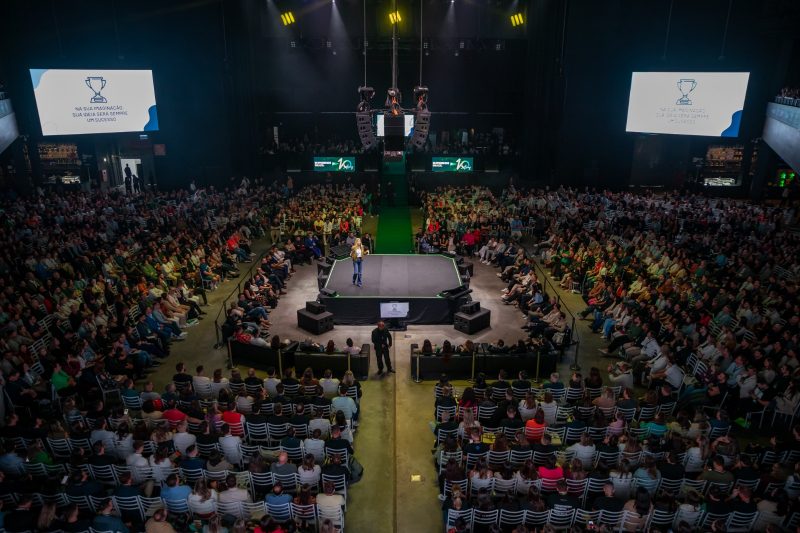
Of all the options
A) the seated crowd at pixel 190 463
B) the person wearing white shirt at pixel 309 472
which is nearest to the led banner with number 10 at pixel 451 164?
the seated crowd at pixel 190 463

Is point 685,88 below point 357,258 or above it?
above

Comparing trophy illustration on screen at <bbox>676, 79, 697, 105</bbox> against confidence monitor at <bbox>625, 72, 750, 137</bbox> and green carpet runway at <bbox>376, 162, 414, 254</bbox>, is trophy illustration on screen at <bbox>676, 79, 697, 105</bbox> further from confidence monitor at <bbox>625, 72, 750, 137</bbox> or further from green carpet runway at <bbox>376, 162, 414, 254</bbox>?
green carpet runway at <bbox>376, 162, 414, 254</bbox>

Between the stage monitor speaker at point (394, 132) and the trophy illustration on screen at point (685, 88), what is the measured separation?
18.3 meters

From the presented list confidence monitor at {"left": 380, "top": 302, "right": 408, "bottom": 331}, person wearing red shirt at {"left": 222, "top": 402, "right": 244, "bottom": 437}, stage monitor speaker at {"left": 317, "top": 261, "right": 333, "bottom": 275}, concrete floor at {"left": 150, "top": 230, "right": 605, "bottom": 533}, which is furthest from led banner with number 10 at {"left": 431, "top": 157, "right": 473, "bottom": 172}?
person wearing red shirt at {"left": 222, "top": 402, "right": 244, "bottom": 437}

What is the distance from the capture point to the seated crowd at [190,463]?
7.26 m

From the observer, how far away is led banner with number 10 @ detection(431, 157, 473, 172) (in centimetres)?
3178

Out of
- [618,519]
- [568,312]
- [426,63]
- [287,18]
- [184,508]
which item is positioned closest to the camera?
[618,519]

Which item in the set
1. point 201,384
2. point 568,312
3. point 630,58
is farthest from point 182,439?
point 630,58

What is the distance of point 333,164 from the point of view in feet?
104

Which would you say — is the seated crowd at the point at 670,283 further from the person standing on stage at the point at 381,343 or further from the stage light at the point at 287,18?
the stage light at the point at 287,18

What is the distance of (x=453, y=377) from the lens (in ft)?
40.5

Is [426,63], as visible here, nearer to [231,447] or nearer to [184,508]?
[231,447]

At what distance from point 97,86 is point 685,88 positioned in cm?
2803

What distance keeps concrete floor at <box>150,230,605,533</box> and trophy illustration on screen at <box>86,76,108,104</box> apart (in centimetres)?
1499
